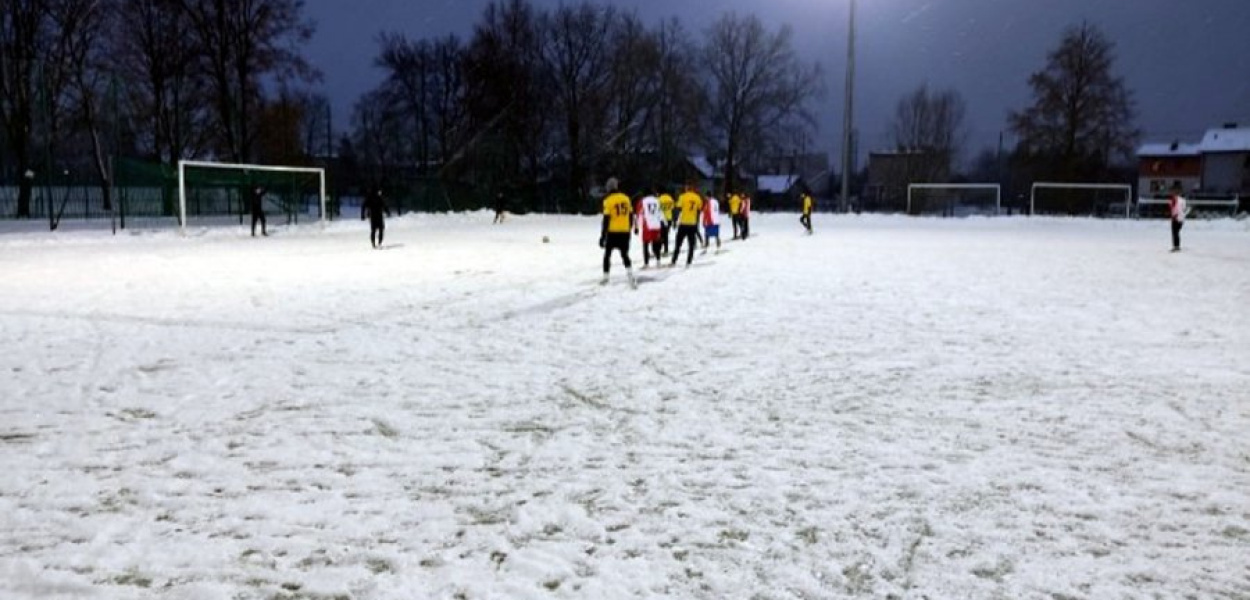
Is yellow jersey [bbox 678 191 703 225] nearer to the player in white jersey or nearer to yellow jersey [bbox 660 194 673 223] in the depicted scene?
the player in white jersey

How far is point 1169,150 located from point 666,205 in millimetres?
83197

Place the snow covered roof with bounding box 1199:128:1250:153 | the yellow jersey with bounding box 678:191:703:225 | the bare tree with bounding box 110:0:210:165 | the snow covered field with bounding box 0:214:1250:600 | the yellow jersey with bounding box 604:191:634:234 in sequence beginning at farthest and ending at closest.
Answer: the snow covered roof with bounding box 1199:128:1250:153
the bare tree with bounding box 110:0:210:165
the yellow jersey with bounding box 678:191:703:225
the yellow jersey with bounding box 604:191:634:234
the snow covered field with bounding box 0:214:1250:600

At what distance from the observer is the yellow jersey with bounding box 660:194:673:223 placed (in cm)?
1969

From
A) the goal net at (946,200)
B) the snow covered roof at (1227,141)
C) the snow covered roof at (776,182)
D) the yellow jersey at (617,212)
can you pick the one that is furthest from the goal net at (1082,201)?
the yellow jersey at (617,212)

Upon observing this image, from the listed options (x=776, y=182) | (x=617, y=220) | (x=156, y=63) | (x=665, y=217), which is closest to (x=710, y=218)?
(x=665, y=217)

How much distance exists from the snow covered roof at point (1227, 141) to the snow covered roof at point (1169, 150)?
4.51ft

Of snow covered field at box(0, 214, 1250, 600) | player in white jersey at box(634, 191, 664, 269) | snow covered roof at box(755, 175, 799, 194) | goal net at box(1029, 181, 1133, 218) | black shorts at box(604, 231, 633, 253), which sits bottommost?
snow covered field at box(0, 214, 1250, 600)

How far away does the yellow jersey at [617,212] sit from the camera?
46.1 feet

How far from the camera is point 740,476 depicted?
4855 millimetres

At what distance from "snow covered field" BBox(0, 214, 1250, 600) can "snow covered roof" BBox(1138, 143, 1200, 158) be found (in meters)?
84.1

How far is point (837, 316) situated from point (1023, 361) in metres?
3.07

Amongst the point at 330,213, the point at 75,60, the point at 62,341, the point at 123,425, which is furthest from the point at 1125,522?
the point at 75,60

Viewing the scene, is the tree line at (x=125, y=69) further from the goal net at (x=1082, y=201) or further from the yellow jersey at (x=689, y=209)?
the goal net at (x=1082, y=201)

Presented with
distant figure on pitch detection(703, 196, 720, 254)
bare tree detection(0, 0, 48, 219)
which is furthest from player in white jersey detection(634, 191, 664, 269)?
bare tree detection(0, 0, 48, 219)
